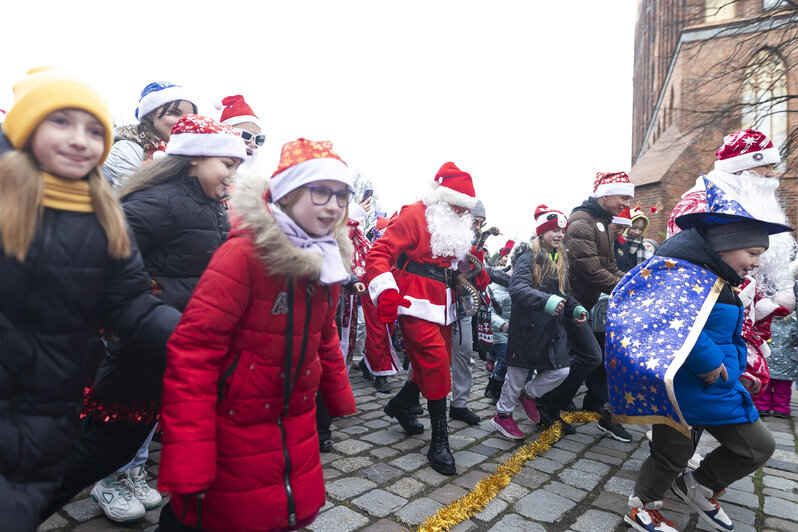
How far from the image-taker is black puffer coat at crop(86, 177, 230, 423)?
210 centimetres

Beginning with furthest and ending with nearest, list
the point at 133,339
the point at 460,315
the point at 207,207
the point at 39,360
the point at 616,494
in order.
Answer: the point at 460,315 → the point at 616,494 → the point at 207,207 → the point at 133,339 → the point at 39,360

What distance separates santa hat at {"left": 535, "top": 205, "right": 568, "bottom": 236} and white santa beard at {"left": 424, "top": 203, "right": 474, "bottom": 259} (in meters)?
0.93

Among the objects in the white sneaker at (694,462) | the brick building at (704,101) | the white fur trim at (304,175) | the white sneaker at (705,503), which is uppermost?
the brick building at (704,101)

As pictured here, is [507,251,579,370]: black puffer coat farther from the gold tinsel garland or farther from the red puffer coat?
the red puffer coat

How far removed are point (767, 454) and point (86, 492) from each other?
3.94m

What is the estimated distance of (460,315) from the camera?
4328 mm

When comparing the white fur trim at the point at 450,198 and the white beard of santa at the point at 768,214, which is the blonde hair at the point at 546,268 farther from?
the white beard of santa at the point at 768,214

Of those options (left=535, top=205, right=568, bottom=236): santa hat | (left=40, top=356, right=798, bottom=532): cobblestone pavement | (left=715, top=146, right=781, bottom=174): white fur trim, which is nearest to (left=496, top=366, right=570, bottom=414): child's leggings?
(left=40, top=356, right=798, bottom=532): cobblestone pavement

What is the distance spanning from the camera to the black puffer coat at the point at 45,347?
1470 millimetres

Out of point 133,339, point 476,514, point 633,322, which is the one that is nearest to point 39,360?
point 133,339

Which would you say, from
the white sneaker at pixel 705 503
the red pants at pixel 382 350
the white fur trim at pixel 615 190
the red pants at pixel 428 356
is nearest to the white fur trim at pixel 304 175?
the red pants at pixel 428 356

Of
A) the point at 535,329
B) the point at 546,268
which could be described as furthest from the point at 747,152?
the point at 535,329

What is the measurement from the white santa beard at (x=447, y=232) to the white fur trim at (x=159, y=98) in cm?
195

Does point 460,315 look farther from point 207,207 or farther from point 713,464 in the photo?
point 207,207
